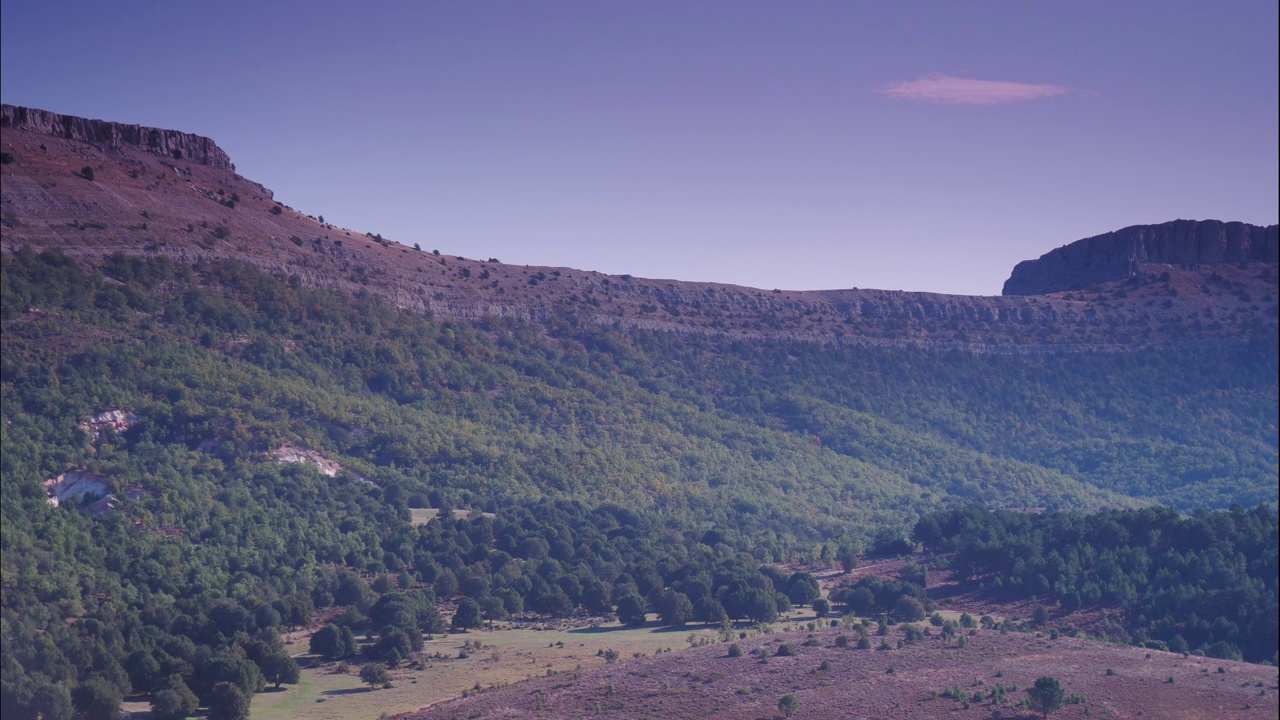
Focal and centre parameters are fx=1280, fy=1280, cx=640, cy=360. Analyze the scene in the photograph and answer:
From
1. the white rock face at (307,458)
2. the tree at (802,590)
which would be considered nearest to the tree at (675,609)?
the tree at (802,590)

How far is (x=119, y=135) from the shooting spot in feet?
320

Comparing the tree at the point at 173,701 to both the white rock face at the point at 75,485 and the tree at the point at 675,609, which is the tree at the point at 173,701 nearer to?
the white rock face at the point at 75,485

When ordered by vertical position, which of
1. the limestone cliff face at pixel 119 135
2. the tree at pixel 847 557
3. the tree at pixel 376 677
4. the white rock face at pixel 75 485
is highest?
the limestone cliff face at pixel 119 135

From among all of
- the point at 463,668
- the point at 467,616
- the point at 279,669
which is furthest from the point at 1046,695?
the point at 279,669

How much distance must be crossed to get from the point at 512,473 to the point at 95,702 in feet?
141

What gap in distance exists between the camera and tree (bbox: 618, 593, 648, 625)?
2461 inches

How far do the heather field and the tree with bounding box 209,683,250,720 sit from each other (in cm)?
592

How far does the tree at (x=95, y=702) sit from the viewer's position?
4331 centimetres

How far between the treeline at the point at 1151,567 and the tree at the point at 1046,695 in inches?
352

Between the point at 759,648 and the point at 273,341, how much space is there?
46214mm

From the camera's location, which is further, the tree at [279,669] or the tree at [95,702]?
the tree at [279,669]

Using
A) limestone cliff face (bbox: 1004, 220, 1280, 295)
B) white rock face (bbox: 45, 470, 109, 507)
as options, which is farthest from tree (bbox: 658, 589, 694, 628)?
limestone cliff face (bbox: 1004, 220, 1280, 295)

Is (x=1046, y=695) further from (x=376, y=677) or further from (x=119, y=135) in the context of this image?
(x=119, y=135)

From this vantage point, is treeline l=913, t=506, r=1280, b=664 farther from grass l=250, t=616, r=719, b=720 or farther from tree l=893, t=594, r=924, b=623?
grass l=250, t=616, r=719, b=720
